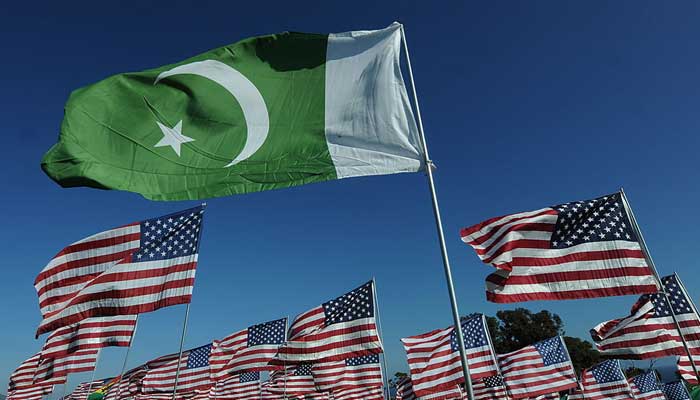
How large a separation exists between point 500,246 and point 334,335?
344 inches

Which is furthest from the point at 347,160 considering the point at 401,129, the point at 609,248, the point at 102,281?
the point at 102,281

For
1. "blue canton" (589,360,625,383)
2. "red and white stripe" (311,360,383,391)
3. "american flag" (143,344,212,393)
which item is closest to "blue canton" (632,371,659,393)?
"blue canton" (589,360,625,383)

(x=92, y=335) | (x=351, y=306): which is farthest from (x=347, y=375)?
(x=92, y=335)

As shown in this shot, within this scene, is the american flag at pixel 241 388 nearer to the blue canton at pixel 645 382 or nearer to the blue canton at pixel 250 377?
the blue canton at pixel 250 377

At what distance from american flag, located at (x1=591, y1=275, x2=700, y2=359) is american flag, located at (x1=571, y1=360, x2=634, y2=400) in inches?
401

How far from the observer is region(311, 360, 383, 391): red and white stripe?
20.5m

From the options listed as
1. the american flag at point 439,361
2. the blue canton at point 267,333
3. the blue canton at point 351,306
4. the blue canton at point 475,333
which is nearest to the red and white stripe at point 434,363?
the american flag at point 439,361

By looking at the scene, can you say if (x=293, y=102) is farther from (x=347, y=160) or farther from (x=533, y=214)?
(x=533, y=214)

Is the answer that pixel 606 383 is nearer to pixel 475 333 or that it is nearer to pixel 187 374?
pixel 475 333

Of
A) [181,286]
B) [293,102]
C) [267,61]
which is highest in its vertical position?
[267,61]

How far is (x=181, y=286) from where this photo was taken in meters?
10.4

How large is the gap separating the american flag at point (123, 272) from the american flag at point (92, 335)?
1789 millimetres

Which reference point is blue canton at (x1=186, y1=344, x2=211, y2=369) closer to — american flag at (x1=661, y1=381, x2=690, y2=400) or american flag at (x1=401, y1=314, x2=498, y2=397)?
american flag at (x1=401, y1=314, x2=498, y2=397)

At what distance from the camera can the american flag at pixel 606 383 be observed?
867 inches
